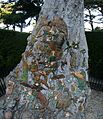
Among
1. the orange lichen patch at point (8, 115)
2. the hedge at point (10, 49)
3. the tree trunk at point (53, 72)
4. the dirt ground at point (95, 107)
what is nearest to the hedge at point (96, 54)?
the dirt ground at point (95, 107)

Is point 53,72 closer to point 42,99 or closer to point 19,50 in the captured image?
point 42,99

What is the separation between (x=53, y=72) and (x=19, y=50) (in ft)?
27.6

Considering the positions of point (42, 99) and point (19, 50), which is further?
point (19, 50)

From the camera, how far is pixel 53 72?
4648 millimetres

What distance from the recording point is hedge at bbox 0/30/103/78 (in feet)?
41.7

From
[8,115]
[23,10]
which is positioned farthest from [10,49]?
[8,115]

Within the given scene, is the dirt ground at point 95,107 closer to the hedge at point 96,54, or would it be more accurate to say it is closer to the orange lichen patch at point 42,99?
the hedge at point 96,54

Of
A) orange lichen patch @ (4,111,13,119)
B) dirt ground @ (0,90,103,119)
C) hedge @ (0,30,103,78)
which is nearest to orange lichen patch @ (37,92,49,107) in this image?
orange lichen patch @ (4,111,13,119)

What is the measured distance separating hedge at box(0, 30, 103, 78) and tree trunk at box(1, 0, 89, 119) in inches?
306

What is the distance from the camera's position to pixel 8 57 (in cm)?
1302

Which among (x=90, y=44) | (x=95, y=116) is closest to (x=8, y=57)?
(x=90, y=44)

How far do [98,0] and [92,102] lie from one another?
7.11 meters

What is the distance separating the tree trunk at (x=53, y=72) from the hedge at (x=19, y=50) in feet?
25.5

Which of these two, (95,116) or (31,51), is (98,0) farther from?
(31,51)
